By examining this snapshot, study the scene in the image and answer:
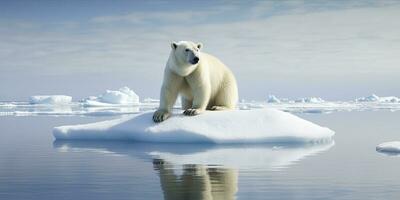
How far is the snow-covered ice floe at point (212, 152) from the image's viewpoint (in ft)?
27.2

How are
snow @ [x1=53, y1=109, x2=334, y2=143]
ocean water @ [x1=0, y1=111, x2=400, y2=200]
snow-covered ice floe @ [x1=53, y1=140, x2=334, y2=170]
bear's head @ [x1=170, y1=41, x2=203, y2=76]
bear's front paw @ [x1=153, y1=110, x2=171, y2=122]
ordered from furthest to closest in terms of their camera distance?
bear's front paw @ [x1=153, y1=110, x2=171, y2=122], snow @ [x1=53, y1=109, x2=334, y2=143], bear's head @ [x1=170, y1=41, x2=203, y2=76], snow-covered ice floe @ [x1=53, y1=140, x2=334, y2=170], ocean water @ [x1=0, y1=111, x2=400, y2=200]

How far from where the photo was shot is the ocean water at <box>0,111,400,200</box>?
18.5 feet

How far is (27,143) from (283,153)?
564 cm

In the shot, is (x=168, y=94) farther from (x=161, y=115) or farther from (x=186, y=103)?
(x=186, y=103)

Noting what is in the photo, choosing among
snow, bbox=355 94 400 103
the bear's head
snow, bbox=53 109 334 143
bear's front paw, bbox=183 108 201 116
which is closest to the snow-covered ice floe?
snow, bbox=53 109 334 143

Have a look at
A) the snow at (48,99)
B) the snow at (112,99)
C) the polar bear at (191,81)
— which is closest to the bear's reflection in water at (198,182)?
the polar bear at (191,81)

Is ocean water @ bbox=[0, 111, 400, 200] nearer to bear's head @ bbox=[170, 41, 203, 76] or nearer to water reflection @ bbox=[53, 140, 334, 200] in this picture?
water reflection @ bbox=[53, 140, 334, 200]

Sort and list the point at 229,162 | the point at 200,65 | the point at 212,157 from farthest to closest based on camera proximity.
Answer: the point at 200,65
the point at 212,157
the point at 229,162

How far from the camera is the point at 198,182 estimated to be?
20.3 ft

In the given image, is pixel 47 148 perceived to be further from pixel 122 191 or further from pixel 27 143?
pixel 122 191

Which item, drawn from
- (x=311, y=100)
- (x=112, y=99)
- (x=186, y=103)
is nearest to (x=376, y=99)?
(x=311, y=100)

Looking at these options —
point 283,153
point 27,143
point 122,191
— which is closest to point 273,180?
point 122,191

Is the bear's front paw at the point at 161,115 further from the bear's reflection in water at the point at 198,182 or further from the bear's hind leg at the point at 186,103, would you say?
the bear's reflection in water at the point at 198,182

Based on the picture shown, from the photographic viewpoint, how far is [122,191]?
18.8 ft
